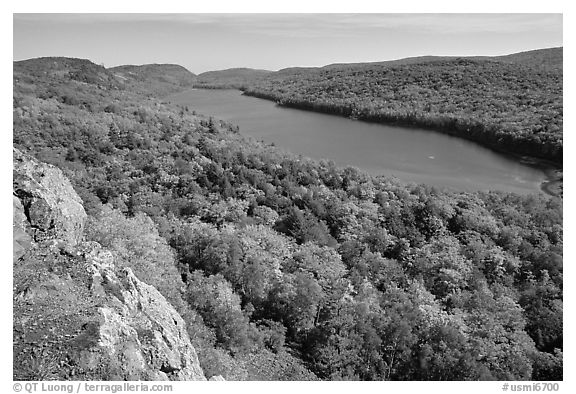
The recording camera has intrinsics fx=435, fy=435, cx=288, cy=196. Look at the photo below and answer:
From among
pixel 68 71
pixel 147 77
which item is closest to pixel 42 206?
pixel 68 71

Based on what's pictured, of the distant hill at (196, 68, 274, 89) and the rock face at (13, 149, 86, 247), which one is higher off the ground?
the distant hill at (196, 68, 274, 89)

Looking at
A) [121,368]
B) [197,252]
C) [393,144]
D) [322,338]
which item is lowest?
[322,338]

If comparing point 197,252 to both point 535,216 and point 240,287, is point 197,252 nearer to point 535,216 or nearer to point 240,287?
point 240,287

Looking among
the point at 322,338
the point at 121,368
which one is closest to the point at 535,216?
the point at 322,338

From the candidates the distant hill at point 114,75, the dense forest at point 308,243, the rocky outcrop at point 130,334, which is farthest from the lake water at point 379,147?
the rocky outcrop at point 130,334

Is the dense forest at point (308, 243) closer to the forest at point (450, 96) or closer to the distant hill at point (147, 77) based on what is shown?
the forest at point (450, 96)

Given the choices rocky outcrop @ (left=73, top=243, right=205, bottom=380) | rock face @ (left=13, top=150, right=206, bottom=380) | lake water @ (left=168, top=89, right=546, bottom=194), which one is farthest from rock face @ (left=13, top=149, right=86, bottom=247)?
lake water @ (left=168, top=89, right=546, bottom=194)

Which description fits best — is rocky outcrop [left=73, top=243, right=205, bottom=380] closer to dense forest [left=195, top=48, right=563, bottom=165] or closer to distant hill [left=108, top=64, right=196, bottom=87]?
dense forest [left=195, top=48, right=563, bottom=165]
